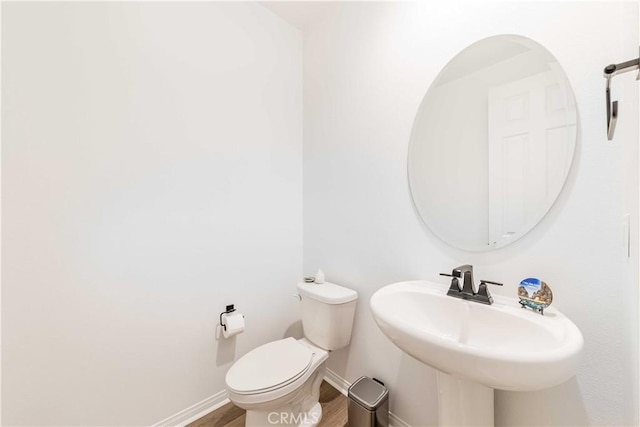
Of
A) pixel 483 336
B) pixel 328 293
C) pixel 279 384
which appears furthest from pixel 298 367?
pixel 483 336

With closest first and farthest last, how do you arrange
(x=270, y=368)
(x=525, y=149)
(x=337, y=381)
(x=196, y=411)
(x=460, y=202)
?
(x=525, y=149)
(x=460, y=202)
(x=270, y=368)
(x=196, y=411)
(x=337, y=381)

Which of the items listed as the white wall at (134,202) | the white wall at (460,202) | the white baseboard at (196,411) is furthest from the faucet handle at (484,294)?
the white baseboard at (196,411)

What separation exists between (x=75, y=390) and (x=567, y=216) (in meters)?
2.05

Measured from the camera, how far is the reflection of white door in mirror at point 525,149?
853mm

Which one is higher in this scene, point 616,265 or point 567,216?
point 567,216

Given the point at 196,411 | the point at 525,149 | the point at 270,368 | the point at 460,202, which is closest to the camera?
the point at 525,149

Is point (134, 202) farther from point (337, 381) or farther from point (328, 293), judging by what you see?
point (337, 381)

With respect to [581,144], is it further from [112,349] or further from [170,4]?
[112,349]

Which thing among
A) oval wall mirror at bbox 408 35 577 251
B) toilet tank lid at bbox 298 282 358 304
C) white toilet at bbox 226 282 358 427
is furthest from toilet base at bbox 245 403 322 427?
oval wall mirror at bbox 408 35 577 251

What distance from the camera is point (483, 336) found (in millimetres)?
890

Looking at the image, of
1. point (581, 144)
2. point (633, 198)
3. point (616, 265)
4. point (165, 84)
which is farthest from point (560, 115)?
point (165, 84)

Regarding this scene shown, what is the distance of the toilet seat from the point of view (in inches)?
43.9

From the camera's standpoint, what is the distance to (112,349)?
1193 mm

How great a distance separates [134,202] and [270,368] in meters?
1.05
